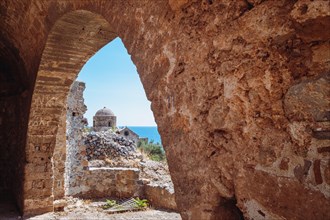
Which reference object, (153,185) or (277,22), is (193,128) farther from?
(153,185)

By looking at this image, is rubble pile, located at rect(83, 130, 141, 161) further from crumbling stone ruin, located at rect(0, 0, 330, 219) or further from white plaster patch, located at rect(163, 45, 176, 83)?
white plaster patch, located at rect(163, 45, 176, 83)

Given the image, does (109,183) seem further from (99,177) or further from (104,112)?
(104,112)

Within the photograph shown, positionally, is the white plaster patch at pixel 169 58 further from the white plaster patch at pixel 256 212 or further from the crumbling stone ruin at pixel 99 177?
the crumbling stone ruin at pixel 99 177

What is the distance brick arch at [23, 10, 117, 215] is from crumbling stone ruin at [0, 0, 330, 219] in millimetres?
1492

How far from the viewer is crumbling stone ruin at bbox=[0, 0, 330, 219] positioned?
1.05 meters

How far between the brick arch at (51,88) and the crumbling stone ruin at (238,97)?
149 centimetres

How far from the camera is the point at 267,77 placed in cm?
120

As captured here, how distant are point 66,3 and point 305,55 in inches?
129

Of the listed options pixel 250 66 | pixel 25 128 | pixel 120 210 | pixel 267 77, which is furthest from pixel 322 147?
pixel 120 210

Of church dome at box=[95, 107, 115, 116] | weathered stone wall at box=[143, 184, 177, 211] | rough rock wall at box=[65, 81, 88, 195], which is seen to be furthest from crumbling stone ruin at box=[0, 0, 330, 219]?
church dome at box=[95, 107, 115, 116]

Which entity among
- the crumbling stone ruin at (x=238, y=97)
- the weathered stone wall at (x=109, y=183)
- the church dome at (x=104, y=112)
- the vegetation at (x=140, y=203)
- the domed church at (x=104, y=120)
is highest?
the church dome at (x=104, y=112)

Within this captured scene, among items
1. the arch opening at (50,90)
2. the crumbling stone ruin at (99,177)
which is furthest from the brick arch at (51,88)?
the crumbling stone ruin at (99,177)

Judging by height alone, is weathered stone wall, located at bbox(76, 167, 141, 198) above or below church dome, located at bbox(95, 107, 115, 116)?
below

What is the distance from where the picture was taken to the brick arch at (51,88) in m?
3.97
